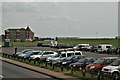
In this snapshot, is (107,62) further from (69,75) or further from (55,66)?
(55,66)

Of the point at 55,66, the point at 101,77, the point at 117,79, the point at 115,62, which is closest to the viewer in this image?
the point at 117,79

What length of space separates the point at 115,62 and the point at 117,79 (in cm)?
737

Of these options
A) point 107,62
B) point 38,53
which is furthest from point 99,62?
point 38,53

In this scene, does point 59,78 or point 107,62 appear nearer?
point 59,78

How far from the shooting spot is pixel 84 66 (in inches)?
1218

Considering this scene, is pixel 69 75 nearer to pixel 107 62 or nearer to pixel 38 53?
pixel 107 62

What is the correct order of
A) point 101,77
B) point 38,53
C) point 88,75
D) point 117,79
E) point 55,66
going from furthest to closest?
point 38,53 < point 55,66 < point 88,75 < point 101,77 < point 117,79

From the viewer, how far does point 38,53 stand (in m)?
50.0

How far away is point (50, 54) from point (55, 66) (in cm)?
1233

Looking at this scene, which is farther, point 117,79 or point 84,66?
point 84,66

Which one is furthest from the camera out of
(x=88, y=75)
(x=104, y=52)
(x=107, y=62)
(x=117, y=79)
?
(x=104, y=52)

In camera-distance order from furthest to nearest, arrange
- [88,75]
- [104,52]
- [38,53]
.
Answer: [104,52] < [38,53] < [88,75]

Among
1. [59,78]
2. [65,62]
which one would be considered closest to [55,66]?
[65,62]

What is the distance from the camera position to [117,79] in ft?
60.6
